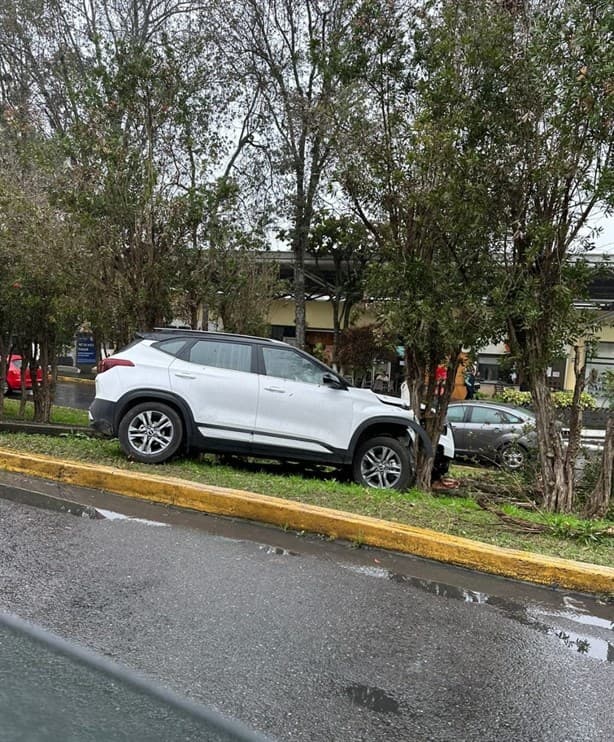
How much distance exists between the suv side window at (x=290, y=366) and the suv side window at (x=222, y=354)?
0.75ft

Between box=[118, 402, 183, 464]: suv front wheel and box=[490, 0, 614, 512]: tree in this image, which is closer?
box=[490, 0, 614, 512]: tree

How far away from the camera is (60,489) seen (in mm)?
6203

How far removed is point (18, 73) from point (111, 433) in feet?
42.7

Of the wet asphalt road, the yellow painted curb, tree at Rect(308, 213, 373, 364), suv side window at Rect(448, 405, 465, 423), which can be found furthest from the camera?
tree at Rect(308, 213, 373, 364)

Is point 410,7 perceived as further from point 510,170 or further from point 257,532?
point 257,532

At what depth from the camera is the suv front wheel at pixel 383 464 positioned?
7.08 meters

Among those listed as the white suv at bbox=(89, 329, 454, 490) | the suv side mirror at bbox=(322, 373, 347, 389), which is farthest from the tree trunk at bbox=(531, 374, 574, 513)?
the suv side mirror at bbox=(322, 373, 347, 389)

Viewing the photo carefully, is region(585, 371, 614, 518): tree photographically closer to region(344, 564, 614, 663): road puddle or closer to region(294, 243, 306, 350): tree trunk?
region(344, 564, 614, 663): road puddle

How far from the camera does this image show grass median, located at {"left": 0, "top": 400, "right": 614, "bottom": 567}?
16.7 feet

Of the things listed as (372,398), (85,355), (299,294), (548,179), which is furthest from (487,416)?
(85,355)

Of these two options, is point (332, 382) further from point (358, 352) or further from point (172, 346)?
point (358, 352)

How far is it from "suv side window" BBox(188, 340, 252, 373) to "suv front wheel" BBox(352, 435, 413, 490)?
169 cm

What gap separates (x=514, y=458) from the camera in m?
8.84

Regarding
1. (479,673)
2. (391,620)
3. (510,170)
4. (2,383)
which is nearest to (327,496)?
(391,620)
